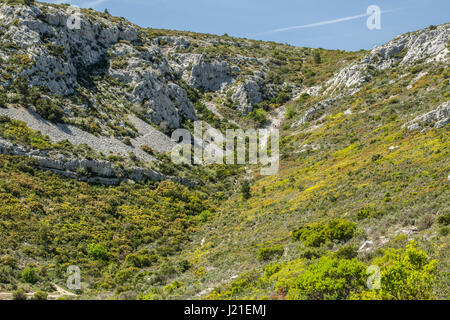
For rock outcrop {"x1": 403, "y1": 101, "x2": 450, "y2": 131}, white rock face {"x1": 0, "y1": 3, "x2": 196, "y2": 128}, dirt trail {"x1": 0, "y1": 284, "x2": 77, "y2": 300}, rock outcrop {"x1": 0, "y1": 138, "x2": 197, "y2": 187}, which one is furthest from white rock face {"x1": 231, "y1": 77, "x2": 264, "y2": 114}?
dirt trail {"x1": 0, "y1": 284, "x2": 77, "y2": 300}

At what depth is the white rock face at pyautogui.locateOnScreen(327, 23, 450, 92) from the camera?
7156 centimetres

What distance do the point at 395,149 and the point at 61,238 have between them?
1586 inches

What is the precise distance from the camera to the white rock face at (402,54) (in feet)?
235

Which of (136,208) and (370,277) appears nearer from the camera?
(370,277)

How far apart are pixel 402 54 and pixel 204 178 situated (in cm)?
6070

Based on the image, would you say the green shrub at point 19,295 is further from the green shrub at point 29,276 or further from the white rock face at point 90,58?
the white rock face at point 90,58

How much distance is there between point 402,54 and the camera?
79.4 m

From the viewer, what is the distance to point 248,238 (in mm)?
33500

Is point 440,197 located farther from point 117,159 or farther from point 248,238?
point 117,159

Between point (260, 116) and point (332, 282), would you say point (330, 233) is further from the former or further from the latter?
point (260, 116)

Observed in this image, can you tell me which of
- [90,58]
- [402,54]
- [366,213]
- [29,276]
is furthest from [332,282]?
[402,54]

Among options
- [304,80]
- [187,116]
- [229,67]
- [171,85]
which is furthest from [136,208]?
[304,80]

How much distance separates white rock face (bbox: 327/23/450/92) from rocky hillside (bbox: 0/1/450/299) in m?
0.41

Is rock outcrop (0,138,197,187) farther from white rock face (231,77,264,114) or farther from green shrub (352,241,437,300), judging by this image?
white rock face (231,77,264,114)
